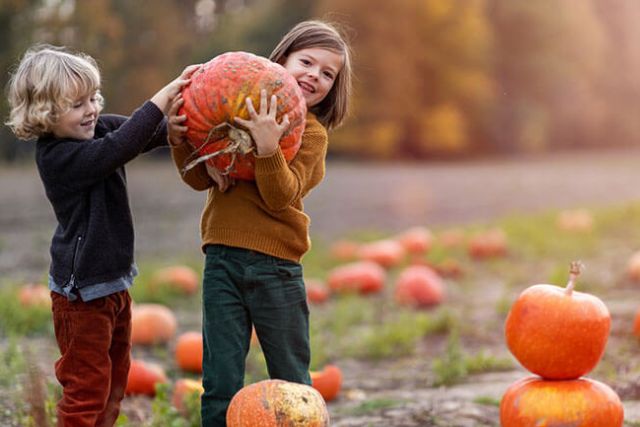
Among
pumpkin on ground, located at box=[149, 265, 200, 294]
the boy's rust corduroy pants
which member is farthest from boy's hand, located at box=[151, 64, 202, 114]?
pumpkin on ground, located at box=[149, 265, 200, 294]

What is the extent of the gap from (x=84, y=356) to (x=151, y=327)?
248 cm

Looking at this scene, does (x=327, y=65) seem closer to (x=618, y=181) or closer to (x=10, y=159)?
(x=618, y=181)

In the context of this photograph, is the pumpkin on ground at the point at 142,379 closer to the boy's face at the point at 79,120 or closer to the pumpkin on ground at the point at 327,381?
the pumpkin on ground at the point at 327,381

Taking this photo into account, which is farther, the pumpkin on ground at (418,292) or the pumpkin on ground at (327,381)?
the pumpkin on ground at (418,292)

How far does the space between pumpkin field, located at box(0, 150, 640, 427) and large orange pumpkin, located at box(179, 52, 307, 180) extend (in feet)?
2.86

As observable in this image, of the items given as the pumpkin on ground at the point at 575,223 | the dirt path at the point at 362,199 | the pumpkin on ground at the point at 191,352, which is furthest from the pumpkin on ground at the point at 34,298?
the pumpkin on ground at the point at 575,223

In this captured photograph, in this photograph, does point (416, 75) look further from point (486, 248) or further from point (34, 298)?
point (34, 298)

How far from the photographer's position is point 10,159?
20.8 m

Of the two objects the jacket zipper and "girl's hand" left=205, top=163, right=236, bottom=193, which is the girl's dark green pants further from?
the jacket zipper

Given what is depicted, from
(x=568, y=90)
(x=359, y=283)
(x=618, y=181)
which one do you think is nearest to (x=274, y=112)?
(x=359, y=283)

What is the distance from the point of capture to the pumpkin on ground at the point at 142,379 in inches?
164

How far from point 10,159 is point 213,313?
19.1 m

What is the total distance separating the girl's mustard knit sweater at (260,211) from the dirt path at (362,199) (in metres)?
4.72

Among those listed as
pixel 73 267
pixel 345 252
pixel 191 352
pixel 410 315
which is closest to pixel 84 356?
pixel 73 267
